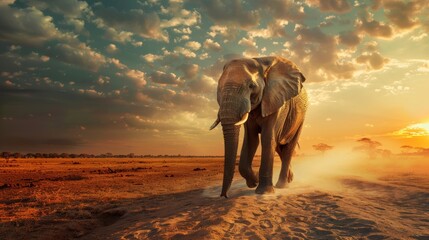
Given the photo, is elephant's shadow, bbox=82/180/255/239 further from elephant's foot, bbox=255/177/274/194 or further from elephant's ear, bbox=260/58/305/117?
elephant's ear, bbox=260/58/305/117

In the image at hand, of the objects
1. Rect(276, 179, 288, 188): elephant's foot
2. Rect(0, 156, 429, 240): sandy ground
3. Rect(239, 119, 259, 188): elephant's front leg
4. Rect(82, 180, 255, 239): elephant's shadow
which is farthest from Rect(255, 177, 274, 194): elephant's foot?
Rect(276, 179, 288, 188): elephant's foot

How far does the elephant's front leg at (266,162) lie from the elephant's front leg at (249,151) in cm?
72

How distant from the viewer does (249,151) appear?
10359mm

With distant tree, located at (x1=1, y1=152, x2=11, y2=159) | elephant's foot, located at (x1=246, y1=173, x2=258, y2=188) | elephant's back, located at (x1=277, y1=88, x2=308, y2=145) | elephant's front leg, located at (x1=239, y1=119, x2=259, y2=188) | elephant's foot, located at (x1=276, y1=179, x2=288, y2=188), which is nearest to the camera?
elephant's front leg, located at (x1=239, y1=119, x2=259, y2=188)

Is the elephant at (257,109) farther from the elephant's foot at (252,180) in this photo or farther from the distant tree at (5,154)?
the distant tree at (5,154)

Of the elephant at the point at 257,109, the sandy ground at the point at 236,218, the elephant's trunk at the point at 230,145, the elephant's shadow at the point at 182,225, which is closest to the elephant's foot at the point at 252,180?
the elephant at the point at 257,109

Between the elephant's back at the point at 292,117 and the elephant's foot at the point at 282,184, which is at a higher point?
the elephant's back at the point at 292,117

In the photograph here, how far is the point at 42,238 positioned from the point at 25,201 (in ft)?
16.4

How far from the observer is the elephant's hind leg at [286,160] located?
1180cm

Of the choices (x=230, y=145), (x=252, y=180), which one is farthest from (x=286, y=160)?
(x=230, y=145)

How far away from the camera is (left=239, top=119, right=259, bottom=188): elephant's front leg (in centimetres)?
1017

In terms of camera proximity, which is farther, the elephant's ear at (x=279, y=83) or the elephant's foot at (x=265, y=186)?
the elephant's ear at (x=279, y=83)

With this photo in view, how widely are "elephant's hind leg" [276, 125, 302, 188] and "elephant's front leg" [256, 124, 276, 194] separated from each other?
8.16ft

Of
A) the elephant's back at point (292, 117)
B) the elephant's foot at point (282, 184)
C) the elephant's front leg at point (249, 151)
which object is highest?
the elephant's back at point (292, 117)
